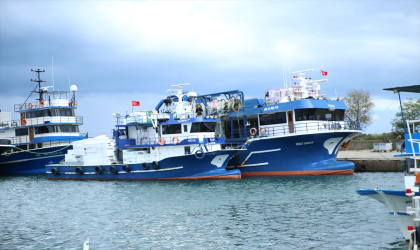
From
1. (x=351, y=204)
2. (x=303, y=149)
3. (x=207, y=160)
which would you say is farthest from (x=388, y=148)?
(x=351, y=204)

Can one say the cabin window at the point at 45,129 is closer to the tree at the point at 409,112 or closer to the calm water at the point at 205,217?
the calm water at the point at 205,217

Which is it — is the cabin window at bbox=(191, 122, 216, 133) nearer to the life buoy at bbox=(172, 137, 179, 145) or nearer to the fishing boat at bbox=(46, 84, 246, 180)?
the fishing boat at bbox=(46, 84, 246, 180)

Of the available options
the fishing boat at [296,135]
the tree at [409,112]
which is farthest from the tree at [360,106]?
the fishing boat at [296,135]

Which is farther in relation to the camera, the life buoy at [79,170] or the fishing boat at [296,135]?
the life buoy at [79,170]

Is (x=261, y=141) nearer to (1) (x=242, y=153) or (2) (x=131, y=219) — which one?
(1) (x=242, y=153)

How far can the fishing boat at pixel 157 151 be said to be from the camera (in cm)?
2892

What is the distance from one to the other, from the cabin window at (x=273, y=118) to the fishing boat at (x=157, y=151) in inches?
124

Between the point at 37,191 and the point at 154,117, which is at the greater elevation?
the point at 154,117

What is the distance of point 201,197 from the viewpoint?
21562 mm

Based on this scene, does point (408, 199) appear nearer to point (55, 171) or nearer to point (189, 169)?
point (189, 169)

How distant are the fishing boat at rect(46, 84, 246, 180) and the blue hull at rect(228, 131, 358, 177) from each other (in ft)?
6.27

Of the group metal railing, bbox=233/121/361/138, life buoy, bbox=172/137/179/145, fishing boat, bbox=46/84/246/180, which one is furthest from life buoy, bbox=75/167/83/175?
metal railing, bbox=233/121/361/138

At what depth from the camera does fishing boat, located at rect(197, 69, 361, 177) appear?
29.8 meters

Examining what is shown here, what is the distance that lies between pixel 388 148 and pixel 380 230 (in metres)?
30.2
